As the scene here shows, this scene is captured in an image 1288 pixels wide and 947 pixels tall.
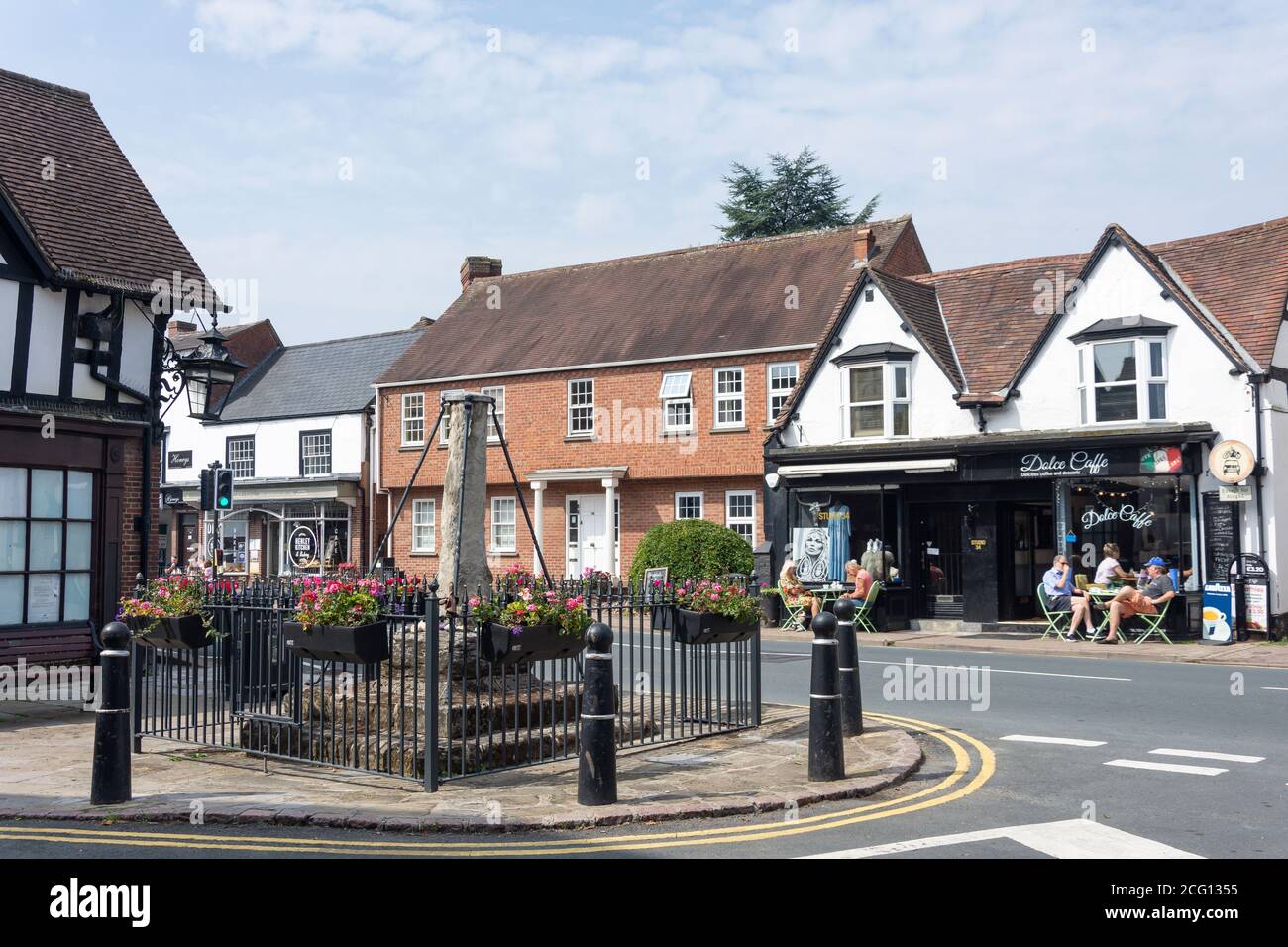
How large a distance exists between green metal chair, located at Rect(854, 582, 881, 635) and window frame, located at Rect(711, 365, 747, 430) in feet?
24.5

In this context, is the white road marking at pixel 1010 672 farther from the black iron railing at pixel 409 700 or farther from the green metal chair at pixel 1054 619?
the black iron railing at pixel 409 700

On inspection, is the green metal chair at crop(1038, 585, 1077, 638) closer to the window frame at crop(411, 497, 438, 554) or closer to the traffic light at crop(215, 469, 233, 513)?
the traffic light at crop(215, 469, 233, 513)

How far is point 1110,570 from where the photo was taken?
21.1 meters

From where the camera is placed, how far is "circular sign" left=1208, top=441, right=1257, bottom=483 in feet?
65.4

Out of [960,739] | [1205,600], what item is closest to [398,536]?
[1205,600]

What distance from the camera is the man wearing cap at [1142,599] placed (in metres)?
20.3

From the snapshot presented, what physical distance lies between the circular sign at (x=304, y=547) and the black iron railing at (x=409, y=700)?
2833 cm

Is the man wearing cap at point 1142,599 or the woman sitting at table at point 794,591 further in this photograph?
the woman sitting at table at point 794,591

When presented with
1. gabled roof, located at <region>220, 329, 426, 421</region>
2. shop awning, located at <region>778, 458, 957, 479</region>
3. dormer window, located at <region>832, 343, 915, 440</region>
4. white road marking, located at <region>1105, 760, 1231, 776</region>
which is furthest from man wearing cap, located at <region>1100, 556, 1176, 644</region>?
gabled roof, located at <region>220, 329, 426, 421</region>

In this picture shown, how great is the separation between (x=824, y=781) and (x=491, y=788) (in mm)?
2307

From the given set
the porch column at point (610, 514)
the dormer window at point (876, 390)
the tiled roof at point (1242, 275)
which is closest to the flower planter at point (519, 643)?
the tiled roof at point (1242, 275)

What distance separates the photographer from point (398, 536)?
3653cm

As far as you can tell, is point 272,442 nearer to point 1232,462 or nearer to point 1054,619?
point 1054,619
